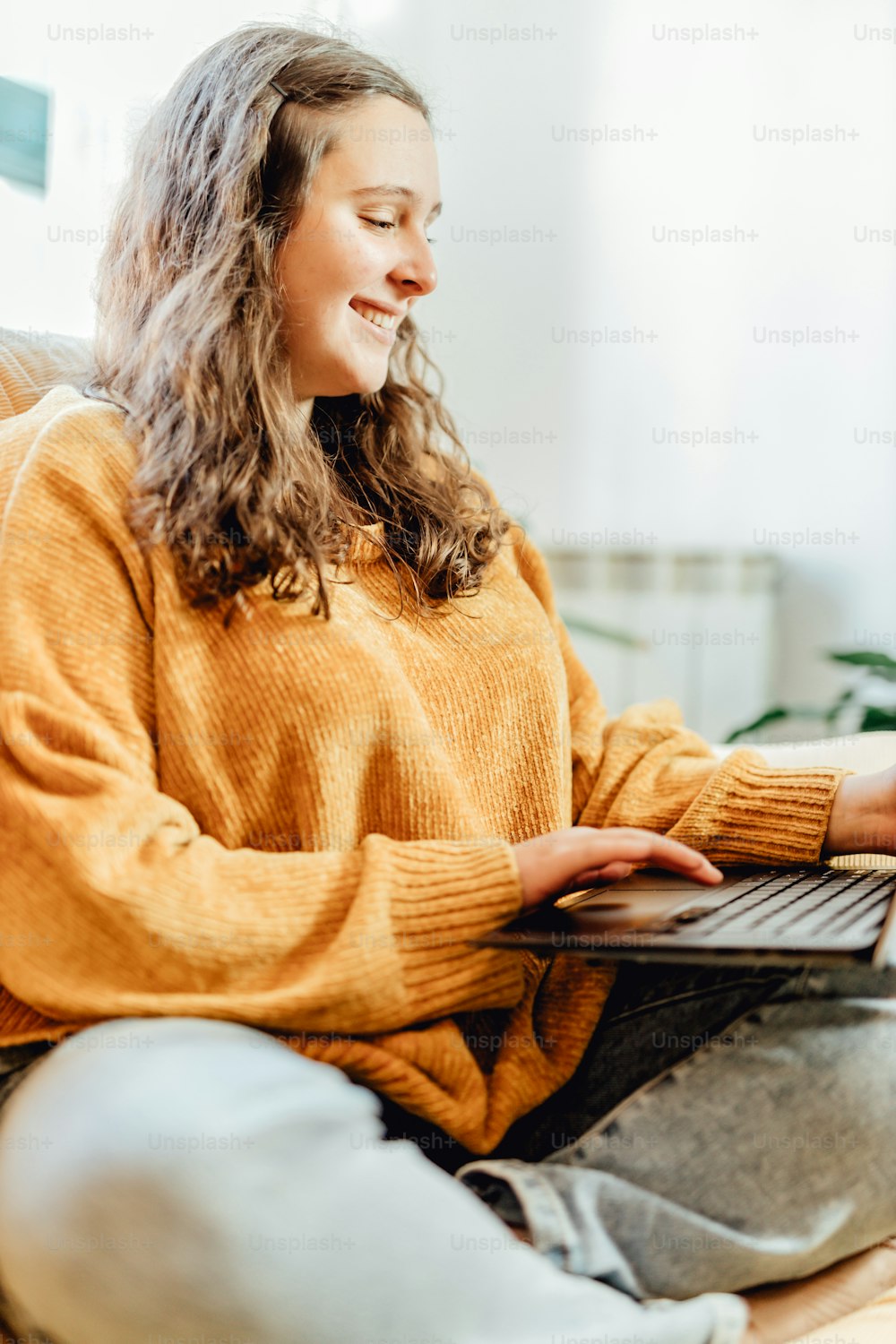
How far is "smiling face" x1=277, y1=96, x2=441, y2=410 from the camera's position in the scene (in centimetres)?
105

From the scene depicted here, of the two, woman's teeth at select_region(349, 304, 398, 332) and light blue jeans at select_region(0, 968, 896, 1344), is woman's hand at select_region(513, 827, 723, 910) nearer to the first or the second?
light blue jeans at select_region(0, 968, 896, 1344)

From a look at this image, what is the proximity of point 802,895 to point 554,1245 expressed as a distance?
303 mm

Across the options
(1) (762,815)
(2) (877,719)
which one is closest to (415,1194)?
(1) (762,815)

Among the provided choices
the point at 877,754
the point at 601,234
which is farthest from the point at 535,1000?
the point at 601,234

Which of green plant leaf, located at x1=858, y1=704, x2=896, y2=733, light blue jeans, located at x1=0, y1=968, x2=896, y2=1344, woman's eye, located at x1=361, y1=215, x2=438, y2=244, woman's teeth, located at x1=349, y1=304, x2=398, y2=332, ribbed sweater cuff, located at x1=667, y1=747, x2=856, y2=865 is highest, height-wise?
woman's eye, located at x1=361, y1=215, x2=438, y2=244

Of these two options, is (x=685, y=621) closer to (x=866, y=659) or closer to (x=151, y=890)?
(x=866, y=659)

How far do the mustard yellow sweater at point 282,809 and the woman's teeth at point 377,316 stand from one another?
0.21 metres

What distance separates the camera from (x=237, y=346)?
996 millimetres

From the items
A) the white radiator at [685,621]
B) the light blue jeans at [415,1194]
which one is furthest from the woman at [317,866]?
the white radiator at [685,621]

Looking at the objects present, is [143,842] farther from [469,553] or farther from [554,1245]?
[469,553]

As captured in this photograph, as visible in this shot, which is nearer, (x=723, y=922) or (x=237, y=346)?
(x=723, y=922)

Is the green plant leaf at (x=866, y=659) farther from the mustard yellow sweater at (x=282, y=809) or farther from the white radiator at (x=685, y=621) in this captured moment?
the mustard yellow sweater at (x=282, y=809)

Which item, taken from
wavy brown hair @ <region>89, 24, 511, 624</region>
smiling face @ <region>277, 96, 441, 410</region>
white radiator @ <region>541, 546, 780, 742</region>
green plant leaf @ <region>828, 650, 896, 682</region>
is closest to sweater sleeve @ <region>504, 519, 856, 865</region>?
wavy brown hair @ <region>89, 24, 511, 624</region>

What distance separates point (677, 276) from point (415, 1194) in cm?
206
